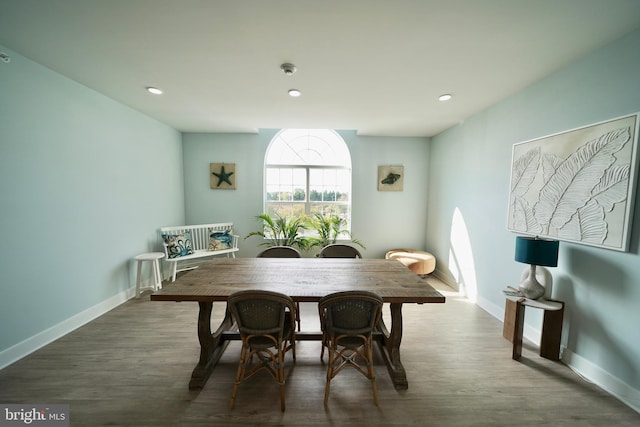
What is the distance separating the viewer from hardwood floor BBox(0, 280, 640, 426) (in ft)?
4.78

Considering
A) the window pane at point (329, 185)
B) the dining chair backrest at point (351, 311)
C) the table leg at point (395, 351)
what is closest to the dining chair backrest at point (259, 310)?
the dining chair backrest at point (351, 311)

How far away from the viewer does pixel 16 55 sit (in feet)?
6.16

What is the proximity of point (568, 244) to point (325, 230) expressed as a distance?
3016mm

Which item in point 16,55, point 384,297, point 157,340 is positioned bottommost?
point 157,340

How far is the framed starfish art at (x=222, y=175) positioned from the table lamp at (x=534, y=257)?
4227mm

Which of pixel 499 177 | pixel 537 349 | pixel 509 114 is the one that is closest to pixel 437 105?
pixel 509 114

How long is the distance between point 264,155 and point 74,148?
250cm

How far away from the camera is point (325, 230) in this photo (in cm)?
416

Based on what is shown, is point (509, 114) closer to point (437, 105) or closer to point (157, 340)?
point (437, 105)

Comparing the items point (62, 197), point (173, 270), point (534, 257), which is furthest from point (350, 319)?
point (173, 270)

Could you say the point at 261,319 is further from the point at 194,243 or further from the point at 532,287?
the point at 194,243

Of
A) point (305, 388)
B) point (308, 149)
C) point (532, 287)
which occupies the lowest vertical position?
point (305, 388)

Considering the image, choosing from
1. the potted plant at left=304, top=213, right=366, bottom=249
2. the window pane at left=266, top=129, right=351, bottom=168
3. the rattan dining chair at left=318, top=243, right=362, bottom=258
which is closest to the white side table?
the rattan dining chair at left=318, top=243, right=362, bottom=258

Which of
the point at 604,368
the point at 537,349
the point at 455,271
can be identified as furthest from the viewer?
the point at 455,271
